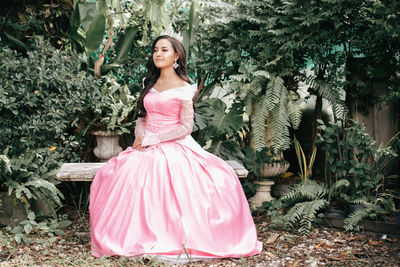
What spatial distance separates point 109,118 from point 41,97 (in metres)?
0.68

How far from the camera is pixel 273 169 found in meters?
4.74

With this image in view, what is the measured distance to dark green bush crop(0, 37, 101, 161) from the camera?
4.30 meters

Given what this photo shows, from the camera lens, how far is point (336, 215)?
4160mm

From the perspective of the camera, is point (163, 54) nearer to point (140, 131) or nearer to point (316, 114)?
point (140, 131)

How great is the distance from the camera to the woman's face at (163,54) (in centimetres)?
369

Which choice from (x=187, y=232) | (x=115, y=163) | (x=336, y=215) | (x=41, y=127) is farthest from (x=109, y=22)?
(x=336, y=215)

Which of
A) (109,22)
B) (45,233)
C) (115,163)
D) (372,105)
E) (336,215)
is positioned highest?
(109,22)

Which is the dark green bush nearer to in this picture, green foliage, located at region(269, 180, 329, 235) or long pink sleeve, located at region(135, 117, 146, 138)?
long pink sleeve, located at region(135, 117, 146, 138)

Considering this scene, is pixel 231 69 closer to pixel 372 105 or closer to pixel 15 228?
pixel 372 105

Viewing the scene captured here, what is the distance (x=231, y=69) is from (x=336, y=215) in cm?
188

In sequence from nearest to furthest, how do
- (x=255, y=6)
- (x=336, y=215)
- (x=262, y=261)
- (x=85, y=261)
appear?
(x=85, y=261) → (x=262, y=261) → (x=336, y=215) → (x=255, y=6)

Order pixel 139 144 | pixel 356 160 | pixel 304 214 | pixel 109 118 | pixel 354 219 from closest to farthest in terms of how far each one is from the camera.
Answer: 1. pixel 139 144
2. pixel 354 219
3. pixel 304 214
4. pixel 356 160
5. pixel 109 118

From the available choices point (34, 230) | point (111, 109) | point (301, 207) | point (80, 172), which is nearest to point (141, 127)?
point (80, 172)

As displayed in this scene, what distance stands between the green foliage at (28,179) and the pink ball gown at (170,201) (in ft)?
2.42
